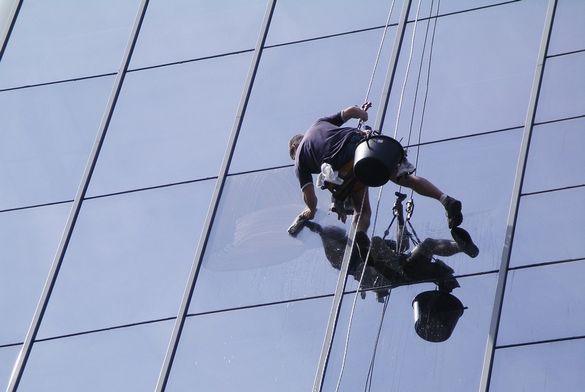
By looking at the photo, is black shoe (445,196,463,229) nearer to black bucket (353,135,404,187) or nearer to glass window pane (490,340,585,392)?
black bucket (353,135,404,187)

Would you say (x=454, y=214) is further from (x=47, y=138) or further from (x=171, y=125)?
A: (x=47, y=138)

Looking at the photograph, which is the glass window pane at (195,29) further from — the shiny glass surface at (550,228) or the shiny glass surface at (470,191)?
the shiny glass surface at (550,228)

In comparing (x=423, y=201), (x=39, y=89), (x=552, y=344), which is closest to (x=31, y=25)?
(x=39, y=89)

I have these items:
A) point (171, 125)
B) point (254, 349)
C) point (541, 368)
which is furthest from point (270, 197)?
point (541, 368)

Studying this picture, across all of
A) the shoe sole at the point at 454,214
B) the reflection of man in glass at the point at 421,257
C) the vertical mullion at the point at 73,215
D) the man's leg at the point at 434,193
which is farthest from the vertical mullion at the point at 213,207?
the shoe sole at the point at 454,214

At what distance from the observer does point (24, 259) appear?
50.0 feet

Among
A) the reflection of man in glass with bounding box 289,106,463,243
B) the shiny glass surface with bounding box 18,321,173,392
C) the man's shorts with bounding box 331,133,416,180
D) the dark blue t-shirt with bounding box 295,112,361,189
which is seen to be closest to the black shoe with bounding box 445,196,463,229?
the reflection of man in glass with bounding box 289,106,463,243

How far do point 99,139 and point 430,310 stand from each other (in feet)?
13.6

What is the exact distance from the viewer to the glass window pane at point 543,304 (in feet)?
42.6

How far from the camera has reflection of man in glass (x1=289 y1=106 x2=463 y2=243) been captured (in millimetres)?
13625

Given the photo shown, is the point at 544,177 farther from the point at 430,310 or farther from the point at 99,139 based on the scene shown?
the point at 99,139

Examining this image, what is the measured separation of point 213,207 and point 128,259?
81cm

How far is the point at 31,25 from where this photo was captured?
58.0 ft

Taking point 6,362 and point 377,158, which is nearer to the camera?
point 377,158
